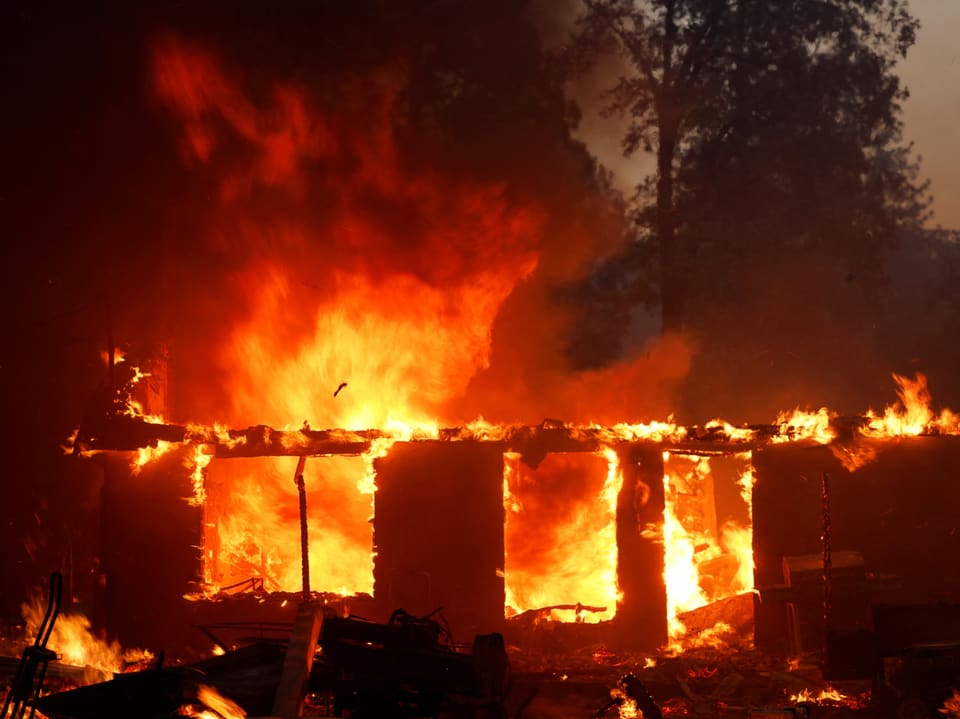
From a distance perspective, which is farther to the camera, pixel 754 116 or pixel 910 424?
pixel 754 116

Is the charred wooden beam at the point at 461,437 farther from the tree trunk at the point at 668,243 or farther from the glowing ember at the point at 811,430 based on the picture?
the tree trunk at the point at 668,243

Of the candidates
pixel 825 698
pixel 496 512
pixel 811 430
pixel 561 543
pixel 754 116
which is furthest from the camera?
pixel 754 116

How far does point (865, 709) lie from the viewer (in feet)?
43.9

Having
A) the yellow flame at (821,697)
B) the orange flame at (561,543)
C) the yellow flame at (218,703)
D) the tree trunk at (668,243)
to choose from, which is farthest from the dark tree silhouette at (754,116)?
the yellow flame at (218,703)

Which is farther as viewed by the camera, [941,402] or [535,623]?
[941,402]

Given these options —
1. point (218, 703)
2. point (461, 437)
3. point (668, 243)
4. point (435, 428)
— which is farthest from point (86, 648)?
point (668, 243)

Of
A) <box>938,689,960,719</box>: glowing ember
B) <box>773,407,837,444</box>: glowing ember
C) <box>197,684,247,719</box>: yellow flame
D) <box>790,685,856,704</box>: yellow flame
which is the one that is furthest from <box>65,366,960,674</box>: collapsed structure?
<box>197,684,247,719</box>: yellow flame

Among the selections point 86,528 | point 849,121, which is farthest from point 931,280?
point 86,528

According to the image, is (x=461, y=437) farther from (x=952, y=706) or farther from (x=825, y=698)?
(x=952, y=706)

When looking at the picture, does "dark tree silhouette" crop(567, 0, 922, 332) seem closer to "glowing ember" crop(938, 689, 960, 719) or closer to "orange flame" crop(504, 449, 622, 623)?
"orange flame" crop(504, 449, 622, 623)

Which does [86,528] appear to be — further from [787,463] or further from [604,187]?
[604,187]

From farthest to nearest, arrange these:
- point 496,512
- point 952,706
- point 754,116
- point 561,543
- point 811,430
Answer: point 754,116 < point 561,543 < point 496,512 < point 811,430 < point 952,706

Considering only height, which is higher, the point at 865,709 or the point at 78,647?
the point at 78,647

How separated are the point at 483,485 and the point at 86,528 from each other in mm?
9076
